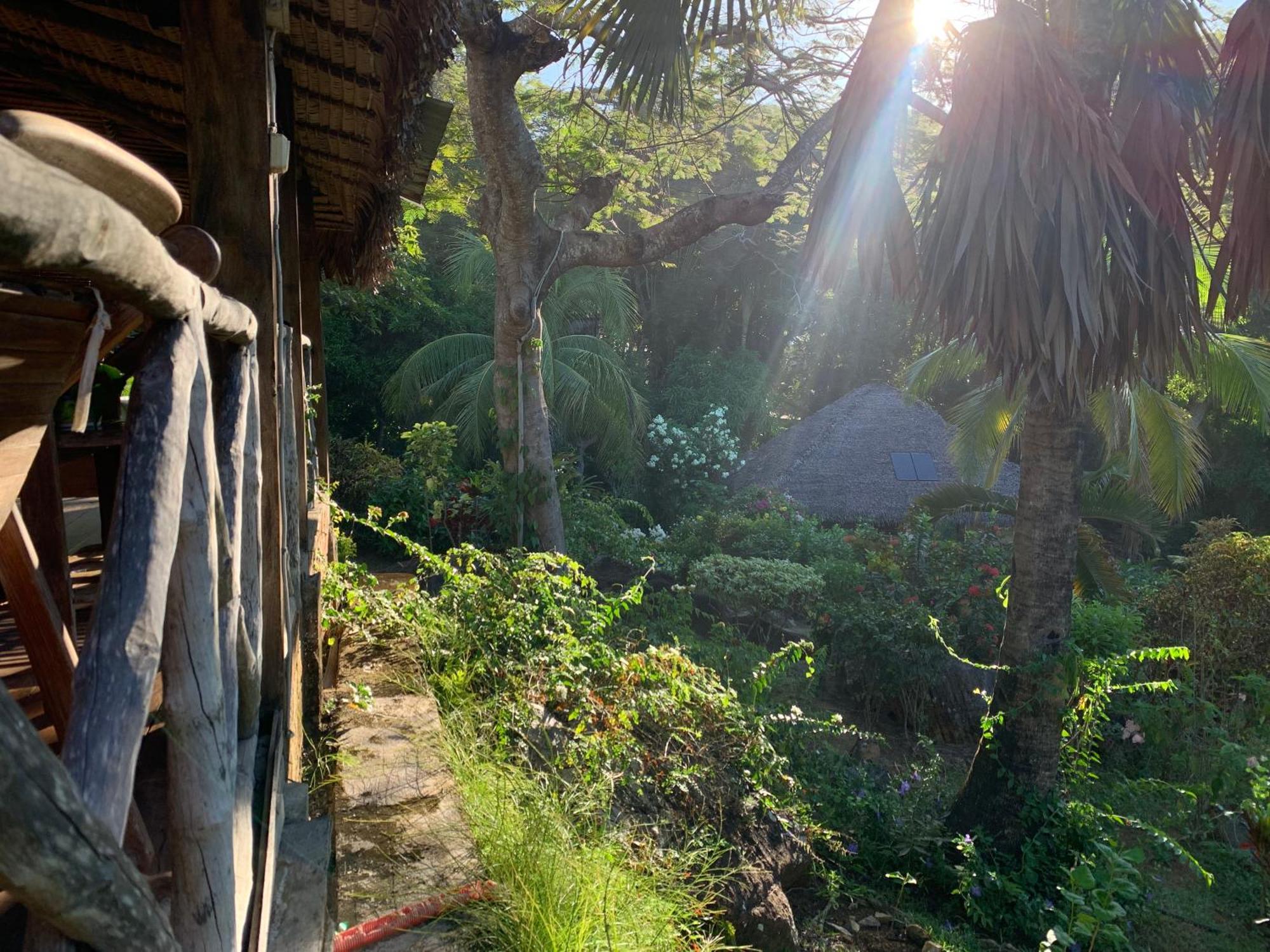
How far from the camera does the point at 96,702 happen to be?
92cm

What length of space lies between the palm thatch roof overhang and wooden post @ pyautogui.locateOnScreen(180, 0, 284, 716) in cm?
17

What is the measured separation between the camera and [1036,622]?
19.0ft

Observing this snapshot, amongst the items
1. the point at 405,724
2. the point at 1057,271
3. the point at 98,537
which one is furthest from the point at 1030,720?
the point at 98,537

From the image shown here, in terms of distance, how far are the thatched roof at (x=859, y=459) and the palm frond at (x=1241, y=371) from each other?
14.6ft

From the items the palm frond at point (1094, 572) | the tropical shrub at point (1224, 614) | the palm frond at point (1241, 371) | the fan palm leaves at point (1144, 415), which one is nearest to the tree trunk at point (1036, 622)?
the fan palm leaves at point (1144, 415)

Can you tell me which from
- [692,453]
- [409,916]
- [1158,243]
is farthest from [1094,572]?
[409,916]

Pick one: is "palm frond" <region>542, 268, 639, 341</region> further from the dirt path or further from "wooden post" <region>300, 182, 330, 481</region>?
the dirt path

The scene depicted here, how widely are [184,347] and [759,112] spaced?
46.5ft

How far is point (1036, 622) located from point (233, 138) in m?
5.21

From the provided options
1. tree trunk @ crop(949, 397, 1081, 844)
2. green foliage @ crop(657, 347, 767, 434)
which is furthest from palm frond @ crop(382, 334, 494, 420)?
tree trunk @ crop(949, 397, 1081, 844)

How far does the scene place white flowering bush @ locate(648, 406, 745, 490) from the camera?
16.7 m

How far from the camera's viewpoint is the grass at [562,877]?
2680 millimetres

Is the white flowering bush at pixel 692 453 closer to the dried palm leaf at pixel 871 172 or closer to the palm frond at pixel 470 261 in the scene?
the palm frond at pixel 470 261

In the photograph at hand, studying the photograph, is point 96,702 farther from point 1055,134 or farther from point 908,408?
point 908,408
